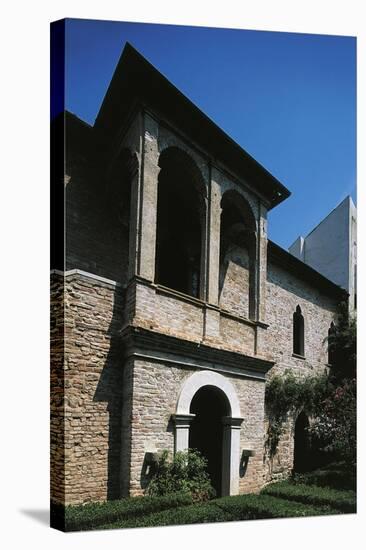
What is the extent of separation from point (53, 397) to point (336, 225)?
5522mm

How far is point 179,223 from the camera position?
34.2ft

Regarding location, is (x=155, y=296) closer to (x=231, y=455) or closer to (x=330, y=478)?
(x=231, y=455)

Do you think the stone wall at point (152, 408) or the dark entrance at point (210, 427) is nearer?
the stone wall at point (152, 408)

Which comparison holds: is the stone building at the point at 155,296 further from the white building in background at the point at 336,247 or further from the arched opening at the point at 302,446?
the white building in background at the point at 336,247

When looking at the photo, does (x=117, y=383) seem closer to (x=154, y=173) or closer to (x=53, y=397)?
(x=53, y=397)

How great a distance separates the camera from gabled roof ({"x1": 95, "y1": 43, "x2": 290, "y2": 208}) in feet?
29.3

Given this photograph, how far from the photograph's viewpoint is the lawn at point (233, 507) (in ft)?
26.8

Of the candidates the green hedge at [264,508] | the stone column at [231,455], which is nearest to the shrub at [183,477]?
the green hedge at [264,508]

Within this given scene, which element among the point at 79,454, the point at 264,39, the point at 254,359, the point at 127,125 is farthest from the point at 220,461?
the point at 264,39

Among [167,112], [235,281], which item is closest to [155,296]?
[235,281]

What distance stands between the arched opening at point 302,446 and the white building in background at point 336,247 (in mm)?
2229

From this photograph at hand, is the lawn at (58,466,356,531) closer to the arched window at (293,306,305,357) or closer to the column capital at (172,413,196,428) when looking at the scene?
the column capital at (172,413,196,428)

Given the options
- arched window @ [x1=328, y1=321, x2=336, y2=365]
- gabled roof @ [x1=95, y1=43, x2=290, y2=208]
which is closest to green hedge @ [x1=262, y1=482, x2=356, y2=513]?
arched window @ [x1=328, y1=321, x2=336, y2=365]

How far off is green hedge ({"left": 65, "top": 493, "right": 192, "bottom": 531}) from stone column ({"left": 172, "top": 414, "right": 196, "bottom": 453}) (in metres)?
0.63
